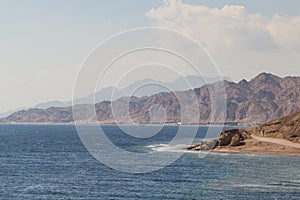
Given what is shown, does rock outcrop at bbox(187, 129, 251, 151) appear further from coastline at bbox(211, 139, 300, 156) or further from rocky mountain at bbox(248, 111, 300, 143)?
rocky mountain at bbox(248, 111, 300, 143)

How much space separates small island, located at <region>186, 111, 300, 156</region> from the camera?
15055 centimetres

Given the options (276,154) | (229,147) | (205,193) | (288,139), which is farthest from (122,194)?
(288,139)

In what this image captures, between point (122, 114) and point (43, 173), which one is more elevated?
point (122, 114)

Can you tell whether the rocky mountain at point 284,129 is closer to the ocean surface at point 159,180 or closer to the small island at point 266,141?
the small island at point 266,141

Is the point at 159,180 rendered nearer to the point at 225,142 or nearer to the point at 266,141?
the point at 225,142

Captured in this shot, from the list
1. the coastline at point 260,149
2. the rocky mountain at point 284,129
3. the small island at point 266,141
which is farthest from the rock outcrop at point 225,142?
the rocky mountain at point 284,129

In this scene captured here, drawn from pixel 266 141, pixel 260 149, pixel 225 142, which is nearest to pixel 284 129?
pixel 266 141

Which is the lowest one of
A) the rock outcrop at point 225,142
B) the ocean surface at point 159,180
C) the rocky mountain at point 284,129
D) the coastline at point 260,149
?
the ocean surface at point 159,180

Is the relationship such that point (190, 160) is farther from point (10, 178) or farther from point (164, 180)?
point (10, 178)

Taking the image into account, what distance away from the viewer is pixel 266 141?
16375 cm

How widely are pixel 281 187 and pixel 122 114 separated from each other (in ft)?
113

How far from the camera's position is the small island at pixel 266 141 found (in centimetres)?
15055

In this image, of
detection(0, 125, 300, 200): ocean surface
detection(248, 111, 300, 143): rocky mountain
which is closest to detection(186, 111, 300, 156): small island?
detection(248, 111, 300, 143): rocky mountain

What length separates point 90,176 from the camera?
96.6 m
